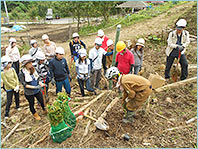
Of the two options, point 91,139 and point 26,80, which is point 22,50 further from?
point 91,139

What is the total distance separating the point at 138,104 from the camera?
11.8ft

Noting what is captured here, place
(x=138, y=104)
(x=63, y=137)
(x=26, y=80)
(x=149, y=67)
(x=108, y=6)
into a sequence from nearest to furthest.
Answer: (x=63, y=137) < (x=138, y=104) < (x=26, y=80) < (x=149, y=67) < (x=108, y=6)

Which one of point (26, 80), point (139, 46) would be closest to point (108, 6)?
point (139, 46)

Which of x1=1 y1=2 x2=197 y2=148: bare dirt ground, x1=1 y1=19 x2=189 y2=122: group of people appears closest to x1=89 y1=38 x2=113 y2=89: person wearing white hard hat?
x1=1 y1=19 x2=189 y2=122: group of people

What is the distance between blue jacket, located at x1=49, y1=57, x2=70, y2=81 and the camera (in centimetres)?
441

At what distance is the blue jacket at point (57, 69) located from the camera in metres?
4.41

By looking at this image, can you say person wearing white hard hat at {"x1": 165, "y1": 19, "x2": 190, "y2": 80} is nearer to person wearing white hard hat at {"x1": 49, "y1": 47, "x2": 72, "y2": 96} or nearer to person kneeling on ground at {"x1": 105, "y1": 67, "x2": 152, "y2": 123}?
person kneeling on ground at {"x1": 105, "y1": 67, "x2": 152, "y2": 123}

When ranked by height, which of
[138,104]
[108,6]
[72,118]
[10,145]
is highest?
[108,6]

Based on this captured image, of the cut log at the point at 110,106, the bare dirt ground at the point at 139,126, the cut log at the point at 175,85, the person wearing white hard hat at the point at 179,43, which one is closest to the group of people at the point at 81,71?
the person wearing white hard hat at the point at 179,43

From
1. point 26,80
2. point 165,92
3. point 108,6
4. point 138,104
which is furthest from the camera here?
point 108,6

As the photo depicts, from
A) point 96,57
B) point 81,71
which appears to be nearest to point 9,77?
point 81,71

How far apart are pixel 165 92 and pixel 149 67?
2.19 meters

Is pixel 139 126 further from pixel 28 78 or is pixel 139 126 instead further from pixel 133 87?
pixel 28 78

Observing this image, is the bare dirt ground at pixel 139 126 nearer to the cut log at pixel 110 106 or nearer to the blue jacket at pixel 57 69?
the cut log at pixel 110 106
